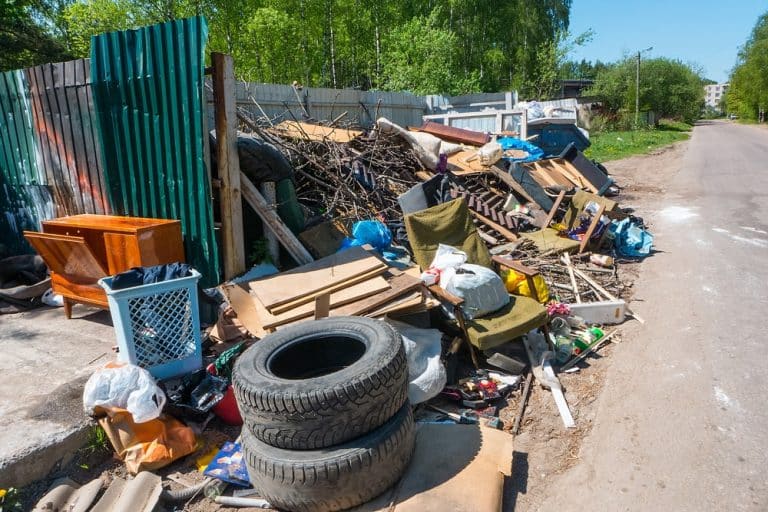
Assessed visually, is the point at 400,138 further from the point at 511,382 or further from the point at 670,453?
the point at 670,453

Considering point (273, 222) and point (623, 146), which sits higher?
point (623, 146)

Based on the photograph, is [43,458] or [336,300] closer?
[43,458]

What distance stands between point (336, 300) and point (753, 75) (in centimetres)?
6908

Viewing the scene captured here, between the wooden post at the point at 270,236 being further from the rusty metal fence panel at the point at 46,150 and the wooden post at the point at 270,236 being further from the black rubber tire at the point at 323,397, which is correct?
the black rubber tire at the point at 323,397

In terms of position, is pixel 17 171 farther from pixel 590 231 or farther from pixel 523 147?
pixel 523 147

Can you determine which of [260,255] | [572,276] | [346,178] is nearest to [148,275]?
[260,255]

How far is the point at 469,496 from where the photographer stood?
2502mm

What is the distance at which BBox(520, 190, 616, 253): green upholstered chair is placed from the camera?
21.8ft

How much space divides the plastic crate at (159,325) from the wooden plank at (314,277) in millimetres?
598

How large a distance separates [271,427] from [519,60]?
101 ft

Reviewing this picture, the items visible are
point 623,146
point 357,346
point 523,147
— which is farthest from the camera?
point 623,146

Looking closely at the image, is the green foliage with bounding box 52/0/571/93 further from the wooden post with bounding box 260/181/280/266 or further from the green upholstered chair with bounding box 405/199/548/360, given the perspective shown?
the green upholstered chair with bounding box 405/199/548/360

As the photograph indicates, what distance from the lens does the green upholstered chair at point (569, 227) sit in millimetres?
6645

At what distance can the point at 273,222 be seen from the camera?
4.77m
